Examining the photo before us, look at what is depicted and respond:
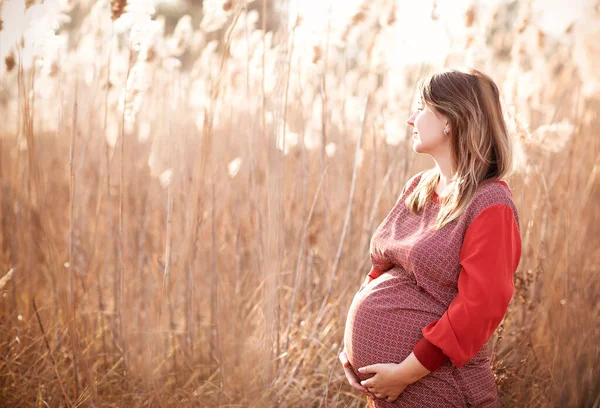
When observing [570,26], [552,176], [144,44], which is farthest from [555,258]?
[144,44]

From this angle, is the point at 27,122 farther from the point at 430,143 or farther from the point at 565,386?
the point at 565,386

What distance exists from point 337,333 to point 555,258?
1007 millimetres

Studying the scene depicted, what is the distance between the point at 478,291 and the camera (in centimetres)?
125

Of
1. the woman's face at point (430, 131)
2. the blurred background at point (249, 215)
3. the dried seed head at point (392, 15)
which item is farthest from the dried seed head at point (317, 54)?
the woman's face at point (430, 131)

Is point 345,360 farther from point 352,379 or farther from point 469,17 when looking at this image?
point 469,17

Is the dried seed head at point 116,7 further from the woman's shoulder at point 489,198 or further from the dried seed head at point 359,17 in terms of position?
the woman's shoulder at point 489,198

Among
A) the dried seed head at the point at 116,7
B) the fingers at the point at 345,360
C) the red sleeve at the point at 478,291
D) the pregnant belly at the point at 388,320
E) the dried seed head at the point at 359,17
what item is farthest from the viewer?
the dried seed head at the point at 359,17

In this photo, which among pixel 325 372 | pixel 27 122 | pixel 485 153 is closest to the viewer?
pixel 485 153

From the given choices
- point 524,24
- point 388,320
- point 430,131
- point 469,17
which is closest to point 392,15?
point 469,17

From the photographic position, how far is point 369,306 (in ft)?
4.75

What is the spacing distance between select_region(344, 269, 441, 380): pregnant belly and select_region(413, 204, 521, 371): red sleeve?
62 millimetres

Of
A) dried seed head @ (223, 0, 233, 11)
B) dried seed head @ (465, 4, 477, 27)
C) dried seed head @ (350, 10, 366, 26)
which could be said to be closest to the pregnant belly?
dried seed head @ (223, 0, 233, 11)

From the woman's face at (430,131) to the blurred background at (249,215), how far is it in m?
0.49

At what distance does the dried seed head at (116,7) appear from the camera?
1.78 m
